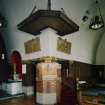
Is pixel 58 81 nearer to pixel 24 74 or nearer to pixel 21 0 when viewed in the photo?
pixel 24 74

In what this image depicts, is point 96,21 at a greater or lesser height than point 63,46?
greater

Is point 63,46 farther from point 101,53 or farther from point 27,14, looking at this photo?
point 101,53

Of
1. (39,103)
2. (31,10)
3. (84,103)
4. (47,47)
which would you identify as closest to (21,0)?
(31,10)

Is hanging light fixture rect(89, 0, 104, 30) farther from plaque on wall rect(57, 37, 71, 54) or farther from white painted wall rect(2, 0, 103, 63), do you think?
plaque on wall rect(57, 37, 71, 54)

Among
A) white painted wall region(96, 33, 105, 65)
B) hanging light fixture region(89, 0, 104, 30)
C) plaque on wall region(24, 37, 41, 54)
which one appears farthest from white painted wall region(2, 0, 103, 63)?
white painted wall region(96, 33, 105, 65)

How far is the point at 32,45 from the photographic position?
3.92 metres

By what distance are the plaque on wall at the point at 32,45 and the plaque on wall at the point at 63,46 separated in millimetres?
434

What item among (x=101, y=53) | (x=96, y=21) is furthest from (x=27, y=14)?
(x=101, y=53)

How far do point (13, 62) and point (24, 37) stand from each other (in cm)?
61

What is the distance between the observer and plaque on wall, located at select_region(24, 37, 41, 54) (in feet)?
12.5

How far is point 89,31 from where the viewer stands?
5.29m

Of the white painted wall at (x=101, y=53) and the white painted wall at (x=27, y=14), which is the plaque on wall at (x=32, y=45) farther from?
the white painted wall at (x=101, y=53)

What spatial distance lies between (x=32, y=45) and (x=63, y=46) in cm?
69

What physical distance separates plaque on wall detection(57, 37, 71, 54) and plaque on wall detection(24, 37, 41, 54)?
0.43m
